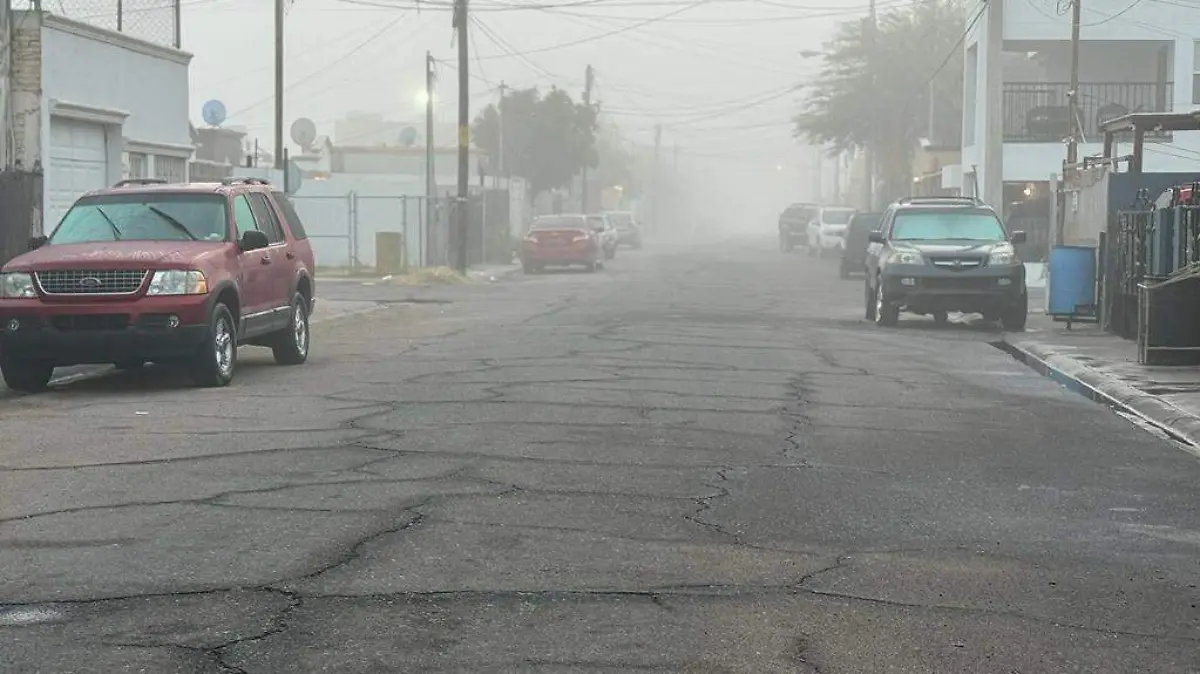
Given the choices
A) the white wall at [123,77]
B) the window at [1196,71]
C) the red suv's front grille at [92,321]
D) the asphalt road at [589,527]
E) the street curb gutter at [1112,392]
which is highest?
the window at [1196,71]

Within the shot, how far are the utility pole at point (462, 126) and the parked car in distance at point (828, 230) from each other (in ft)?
62.9

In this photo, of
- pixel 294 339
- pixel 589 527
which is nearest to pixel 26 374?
pixel 294 339

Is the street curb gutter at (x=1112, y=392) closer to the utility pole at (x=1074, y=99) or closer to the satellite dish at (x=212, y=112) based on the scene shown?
the utility pole at (x=1074, y=99)

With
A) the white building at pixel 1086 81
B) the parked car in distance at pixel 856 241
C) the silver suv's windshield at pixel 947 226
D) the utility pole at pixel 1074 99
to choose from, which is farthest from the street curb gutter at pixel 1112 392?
the parked car in distance at pixel 856 241

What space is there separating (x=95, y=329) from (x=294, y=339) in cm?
342

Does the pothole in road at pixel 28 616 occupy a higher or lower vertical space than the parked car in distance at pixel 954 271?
lower

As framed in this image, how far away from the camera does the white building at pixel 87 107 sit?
22.4 metres

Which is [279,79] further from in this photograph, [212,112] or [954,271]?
[954,271]

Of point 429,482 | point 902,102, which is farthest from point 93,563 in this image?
point 902,102

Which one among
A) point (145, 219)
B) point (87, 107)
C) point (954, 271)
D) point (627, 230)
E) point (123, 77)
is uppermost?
point (123, 77)

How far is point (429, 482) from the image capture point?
966cm

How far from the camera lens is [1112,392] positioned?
51.0 ft

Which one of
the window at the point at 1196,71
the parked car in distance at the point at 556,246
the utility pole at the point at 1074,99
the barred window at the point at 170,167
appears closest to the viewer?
the barred window at the point at 170,167

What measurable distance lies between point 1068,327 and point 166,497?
16.9 m
